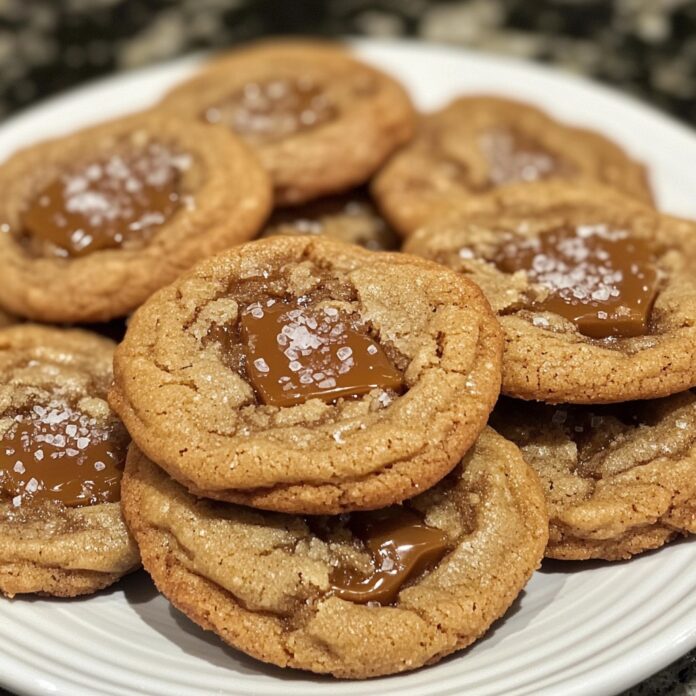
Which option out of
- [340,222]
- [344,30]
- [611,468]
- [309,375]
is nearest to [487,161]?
[340,222]

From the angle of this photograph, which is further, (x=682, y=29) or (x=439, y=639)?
(x=682, y=29)

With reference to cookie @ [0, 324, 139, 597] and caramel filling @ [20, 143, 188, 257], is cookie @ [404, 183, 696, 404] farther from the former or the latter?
cookie @ [0, 324, 139, 597]

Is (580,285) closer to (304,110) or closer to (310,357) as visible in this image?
(310,357)

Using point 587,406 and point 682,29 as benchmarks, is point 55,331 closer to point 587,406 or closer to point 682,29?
point 587,406

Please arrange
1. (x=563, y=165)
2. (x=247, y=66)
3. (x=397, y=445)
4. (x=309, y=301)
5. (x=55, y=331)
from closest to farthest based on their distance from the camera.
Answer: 1. (x=397, y=445)
2. (x=309, y=301)
3. (x=55, y=331)
4. (x=563, y=165)
5. (x=247, y=66)

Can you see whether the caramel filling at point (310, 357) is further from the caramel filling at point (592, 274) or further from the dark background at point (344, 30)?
the dark background at point (344, 30)

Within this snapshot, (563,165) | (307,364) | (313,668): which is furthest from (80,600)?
(563,165)

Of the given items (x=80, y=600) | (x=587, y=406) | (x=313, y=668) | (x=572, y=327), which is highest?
(x=572, y=327)
